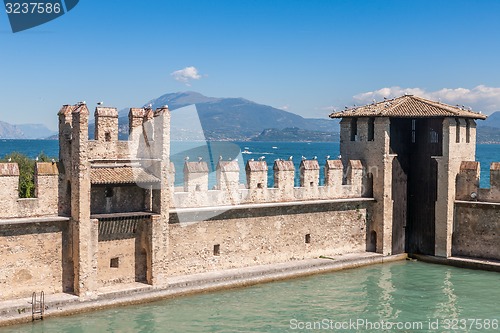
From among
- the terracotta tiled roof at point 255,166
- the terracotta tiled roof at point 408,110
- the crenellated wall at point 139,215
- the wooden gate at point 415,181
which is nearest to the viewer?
the crenellated wall at point 139,215

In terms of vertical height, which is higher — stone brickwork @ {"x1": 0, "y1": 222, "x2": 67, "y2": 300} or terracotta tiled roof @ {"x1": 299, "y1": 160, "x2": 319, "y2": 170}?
terracotta tiled roof @ {"x1": 299, "y1": 160, "x2": 319, "y2": 170}

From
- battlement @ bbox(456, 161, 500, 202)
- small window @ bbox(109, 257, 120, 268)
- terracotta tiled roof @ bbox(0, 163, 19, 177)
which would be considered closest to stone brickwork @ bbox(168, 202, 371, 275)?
small window @ bbox(109, 257, 120, 268)

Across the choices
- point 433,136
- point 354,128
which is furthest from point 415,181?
point 354,128

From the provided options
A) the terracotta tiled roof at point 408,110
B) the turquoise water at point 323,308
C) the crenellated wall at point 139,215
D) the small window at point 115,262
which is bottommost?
the turquoise water at point 323,308

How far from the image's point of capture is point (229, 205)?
23094mm

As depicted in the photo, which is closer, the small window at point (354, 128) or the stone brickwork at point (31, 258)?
the stone brickwork at point (31, 258)

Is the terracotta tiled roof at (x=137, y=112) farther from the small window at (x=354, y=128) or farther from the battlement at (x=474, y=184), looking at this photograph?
the battlement at (x=474, y=184)

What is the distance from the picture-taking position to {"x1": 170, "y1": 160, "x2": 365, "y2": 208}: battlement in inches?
884

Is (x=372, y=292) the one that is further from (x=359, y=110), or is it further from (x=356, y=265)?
(x=359, y=110)

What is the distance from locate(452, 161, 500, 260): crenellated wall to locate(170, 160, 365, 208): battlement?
168 inches

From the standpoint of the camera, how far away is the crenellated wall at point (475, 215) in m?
25.8

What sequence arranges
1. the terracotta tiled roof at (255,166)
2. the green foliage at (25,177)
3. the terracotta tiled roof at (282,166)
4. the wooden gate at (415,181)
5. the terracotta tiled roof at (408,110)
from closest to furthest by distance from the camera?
1. the terracotta tiled roof at (255,166)
2. the terracotta tiled roof at (282,166)
3. the green foliage at (25,177)
4. the terracotta tiled roof at (408,110)
5. the wooden gate at (415,181)

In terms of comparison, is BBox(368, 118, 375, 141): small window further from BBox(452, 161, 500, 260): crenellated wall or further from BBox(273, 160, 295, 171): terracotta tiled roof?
BBox(273, 160, 295, 171): terracotta tiled roof

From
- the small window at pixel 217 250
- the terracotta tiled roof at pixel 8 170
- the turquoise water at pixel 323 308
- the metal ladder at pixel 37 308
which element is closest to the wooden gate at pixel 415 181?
the turquoise water at pixel 323 308
